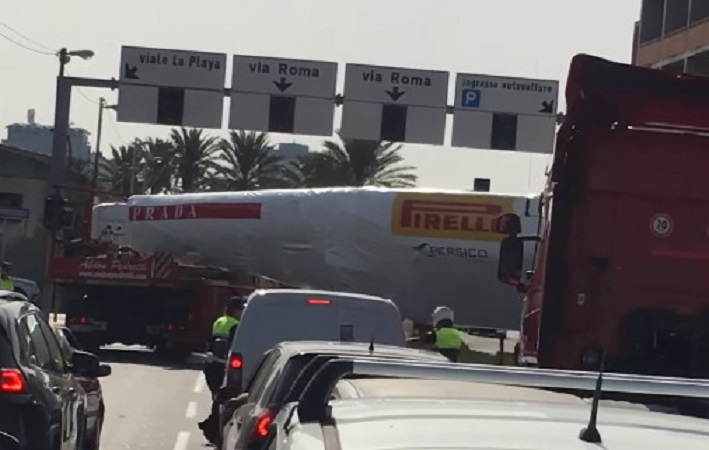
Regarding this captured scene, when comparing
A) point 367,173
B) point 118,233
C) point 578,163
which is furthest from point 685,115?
point 367,173

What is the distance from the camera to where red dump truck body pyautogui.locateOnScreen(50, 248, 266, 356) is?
35531 millimetres

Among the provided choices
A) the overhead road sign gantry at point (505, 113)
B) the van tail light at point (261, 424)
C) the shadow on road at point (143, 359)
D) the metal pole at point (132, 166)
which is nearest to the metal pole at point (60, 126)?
the shadow on road at point (143, 359)

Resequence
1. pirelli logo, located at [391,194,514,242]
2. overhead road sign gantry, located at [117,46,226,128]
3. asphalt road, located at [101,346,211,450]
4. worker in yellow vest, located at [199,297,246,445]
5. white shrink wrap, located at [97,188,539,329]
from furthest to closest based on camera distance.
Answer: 1. overhead road sign gantry, located at [117,46,226,128]
2. white shrink wrap, located at [97,188,539,329]
3. pirelli logo, located at [391,194,514,242]
4. asphalt road, located at [101,346,211,450]
5. worker in yellow vest, located at [199,297,246,445]

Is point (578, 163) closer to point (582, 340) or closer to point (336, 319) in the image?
point (582, 340)

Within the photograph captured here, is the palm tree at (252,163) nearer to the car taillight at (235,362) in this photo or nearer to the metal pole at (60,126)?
the metal pole at (60,126)

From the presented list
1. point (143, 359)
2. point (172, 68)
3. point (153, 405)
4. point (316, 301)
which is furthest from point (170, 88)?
point (316, 301)

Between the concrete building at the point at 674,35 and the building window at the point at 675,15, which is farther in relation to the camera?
the building window at the point at 675,15

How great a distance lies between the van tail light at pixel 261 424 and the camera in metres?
6.91

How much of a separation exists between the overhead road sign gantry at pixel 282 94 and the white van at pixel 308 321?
2361 centimetres

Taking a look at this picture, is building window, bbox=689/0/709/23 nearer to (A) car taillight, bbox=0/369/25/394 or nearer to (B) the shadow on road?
(B) the shadow on road

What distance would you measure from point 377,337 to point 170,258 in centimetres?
2220

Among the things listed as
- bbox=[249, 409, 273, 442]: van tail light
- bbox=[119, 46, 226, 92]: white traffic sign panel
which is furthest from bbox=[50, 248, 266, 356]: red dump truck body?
bbox=[249, 409, 273, 442]: van tail light

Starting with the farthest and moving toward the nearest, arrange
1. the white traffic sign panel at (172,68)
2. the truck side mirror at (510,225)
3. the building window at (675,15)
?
the building window at (675,15) < the white traffic sign panel at (172,68) < the truck side mirror at (510,225)

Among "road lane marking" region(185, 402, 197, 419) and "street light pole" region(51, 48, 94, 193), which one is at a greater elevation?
"street light pole" region(51, 48, 94, 193)
